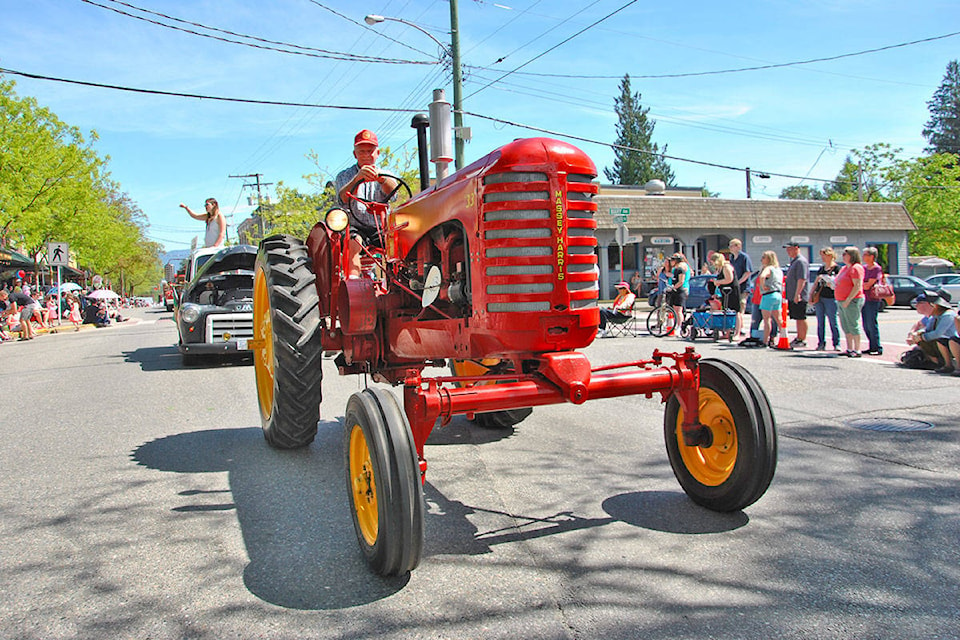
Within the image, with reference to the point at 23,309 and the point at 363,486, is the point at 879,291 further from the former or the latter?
the point at 23,309

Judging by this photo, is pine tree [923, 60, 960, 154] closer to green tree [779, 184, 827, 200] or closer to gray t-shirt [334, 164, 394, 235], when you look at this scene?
green tree [779, 184, 827, 200]

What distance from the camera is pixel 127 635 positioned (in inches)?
100.0

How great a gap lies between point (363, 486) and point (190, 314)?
26.5 ft

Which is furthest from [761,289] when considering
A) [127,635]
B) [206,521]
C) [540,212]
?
[127,635]

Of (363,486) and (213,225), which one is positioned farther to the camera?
(213,225)

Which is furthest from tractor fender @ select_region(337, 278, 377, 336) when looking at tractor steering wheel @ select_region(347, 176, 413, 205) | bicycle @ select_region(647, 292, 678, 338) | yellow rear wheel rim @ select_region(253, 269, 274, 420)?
bicycle @ select_region(647, 292, 678, 338)

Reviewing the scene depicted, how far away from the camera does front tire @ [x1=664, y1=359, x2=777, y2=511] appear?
3.42 m

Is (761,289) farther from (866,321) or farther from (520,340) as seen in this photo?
(520,340)

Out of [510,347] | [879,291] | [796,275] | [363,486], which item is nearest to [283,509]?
[363,486]

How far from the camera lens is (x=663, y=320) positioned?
13883mm

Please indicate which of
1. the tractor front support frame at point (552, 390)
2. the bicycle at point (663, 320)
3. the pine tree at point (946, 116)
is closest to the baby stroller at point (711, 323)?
the bicycle at point (663, 320)

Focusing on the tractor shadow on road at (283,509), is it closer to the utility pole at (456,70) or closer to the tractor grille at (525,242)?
the tractor grille at (525,242)

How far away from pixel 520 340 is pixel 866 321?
8.95 m

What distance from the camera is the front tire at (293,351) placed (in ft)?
15.5
